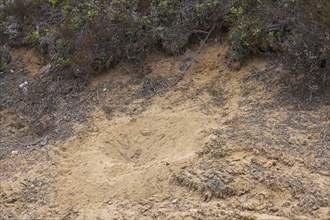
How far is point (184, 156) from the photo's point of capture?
4184 mm

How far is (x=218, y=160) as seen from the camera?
13.1 ft

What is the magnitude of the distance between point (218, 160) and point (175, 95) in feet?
4.39

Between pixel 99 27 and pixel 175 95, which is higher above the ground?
pixel 99 27

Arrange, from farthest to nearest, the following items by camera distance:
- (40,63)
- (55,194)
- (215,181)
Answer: (40,63)
(55,194)
(215,181)

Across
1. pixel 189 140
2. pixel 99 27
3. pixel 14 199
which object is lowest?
pixel 14 199

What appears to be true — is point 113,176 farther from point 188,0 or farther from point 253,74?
point 188,0

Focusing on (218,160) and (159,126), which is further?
(159,126)

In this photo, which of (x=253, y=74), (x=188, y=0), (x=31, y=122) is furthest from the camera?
(x=188, y=0)

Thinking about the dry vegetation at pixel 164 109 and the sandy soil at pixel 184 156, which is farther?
the dry vegetation at pixel 164 109

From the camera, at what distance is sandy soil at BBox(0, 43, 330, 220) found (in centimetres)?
365

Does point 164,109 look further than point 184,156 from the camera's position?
Yes

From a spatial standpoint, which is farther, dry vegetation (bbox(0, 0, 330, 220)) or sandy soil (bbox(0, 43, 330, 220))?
dry vegetation (bbox(0, 0, 330, 220))

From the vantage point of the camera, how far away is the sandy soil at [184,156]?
12.0 ft

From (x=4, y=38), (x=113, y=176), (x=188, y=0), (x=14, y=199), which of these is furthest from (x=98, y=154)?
(x=4, y=38)
